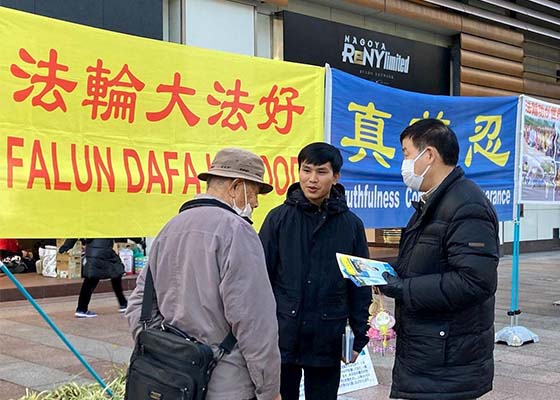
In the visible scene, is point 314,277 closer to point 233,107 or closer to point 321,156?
point 321,156

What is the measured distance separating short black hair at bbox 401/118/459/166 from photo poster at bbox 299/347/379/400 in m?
2.41

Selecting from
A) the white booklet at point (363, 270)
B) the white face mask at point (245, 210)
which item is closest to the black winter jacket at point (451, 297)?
the white booklet at point (363, 270)

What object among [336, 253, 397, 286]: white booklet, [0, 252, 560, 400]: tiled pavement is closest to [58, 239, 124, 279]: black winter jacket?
[0, 252, 560, 400]: tiled pavement

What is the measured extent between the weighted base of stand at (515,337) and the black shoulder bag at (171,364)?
516 centimetres

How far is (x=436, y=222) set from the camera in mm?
2791

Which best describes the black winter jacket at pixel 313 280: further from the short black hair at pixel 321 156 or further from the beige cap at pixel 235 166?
Result: the beige cap at pixel 235 166

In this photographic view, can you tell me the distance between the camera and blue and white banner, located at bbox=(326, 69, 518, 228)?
498 centimetres

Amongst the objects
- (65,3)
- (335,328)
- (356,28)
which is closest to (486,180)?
(335,328)

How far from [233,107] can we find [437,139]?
180cm

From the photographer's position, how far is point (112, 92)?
→ 375cm

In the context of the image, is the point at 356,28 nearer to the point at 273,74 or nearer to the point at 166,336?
the point at 273,74

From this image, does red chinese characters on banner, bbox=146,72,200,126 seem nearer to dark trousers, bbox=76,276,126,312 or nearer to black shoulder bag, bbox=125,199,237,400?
black shoulder bag, bbox=125,199,237,400

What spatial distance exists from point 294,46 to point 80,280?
544 cm

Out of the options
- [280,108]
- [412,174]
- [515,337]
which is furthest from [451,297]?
[515,337]
